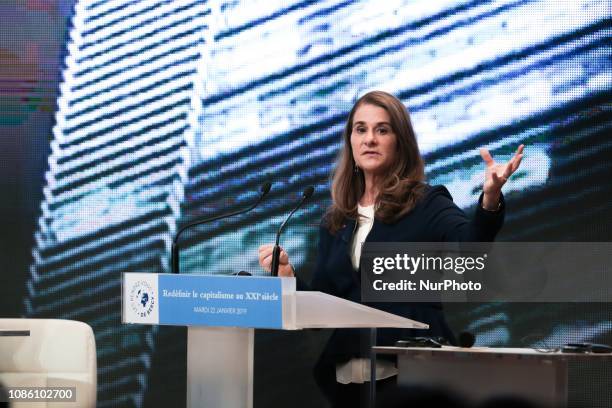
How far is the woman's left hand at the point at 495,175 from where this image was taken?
309 cm

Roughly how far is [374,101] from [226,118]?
1138 millimetres

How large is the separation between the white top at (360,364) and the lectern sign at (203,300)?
68cm

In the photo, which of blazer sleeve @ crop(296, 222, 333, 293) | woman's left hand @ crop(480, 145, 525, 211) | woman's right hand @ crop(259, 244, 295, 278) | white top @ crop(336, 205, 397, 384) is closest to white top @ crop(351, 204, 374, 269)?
white top @ crop(336, 205, 397, 384)

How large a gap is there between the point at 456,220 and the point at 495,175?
1.20 feet

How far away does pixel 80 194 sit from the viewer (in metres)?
4.85

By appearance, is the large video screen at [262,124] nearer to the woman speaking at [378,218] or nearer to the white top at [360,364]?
the woman speaking at [378,218]

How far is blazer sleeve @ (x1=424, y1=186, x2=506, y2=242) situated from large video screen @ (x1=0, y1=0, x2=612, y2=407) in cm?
97

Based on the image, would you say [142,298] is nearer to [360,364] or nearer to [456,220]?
Answer: [360,364]

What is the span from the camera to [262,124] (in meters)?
4.67

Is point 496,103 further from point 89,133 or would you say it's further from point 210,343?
point 210,343

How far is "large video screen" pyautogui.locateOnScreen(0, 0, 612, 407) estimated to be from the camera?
4.41m

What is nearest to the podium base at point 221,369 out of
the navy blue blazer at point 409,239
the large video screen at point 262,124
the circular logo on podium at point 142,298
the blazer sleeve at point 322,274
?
the circular logo on podium at point 142,298

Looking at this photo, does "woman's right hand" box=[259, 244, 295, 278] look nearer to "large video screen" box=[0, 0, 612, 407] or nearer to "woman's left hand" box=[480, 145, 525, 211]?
"woman's left hand" box=[480, 145, 525, 211]

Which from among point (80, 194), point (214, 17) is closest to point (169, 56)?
point (214, 17)
